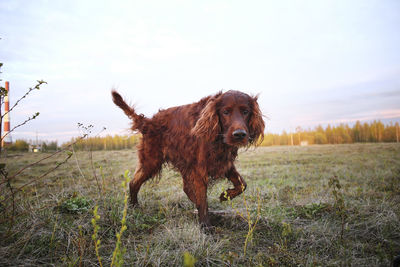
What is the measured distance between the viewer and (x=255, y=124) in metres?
2.59

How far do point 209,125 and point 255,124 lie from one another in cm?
57

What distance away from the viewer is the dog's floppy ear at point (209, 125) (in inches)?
96.1

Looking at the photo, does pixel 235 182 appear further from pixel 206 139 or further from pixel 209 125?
pixel 209 125

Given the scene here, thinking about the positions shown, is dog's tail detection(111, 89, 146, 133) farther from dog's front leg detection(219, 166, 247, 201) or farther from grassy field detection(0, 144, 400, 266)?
dog's front leg detection(219, 166, 247, 201)

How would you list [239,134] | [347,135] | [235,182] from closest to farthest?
[239,134] → [235,182] → [347,135]

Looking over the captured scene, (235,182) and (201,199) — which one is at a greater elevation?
(235,182)

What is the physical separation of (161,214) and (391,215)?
264 cm

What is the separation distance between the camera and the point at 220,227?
2447 millimetres

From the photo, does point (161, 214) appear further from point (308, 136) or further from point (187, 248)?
point (308, 136)

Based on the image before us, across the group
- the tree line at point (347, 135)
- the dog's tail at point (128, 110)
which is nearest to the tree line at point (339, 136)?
the tree line at point (347, 135)

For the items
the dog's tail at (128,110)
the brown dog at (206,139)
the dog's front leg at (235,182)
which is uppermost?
the dog's tail at (128,110)

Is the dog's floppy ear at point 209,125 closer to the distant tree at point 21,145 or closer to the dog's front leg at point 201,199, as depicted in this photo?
the dog's front leg at point 201,199

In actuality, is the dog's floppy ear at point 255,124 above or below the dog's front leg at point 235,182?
above

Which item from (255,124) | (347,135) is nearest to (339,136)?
(347,135)
